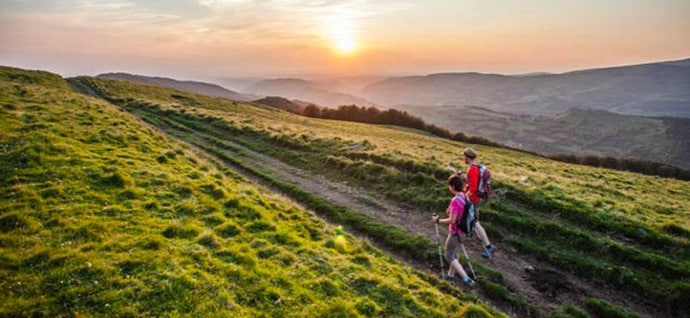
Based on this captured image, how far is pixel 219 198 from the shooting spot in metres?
13.3

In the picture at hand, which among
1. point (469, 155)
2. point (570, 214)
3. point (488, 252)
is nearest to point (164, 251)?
point (469, 155)

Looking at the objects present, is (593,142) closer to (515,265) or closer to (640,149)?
(640,149)

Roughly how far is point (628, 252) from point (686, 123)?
818ft

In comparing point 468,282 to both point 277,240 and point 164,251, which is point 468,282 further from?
point 164,251

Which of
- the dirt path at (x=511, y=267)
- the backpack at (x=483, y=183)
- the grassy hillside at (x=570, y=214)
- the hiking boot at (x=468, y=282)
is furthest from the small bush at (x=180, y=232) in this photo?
the grassy hillside at (x=570, y=214)

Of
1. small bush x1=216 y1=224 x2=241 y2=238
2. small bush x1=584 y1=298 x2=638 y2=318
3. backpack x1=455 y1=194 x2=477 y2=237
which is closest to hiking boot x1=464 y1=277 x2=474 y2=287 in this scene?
backpack x1=455 y1=194 x2=477 y2=237

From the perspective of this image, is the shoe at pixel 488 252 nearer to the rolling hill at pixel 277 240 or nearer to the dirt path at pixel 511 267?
the dirt path at pixel 511 267

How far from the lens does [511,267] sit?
12031 millimetres

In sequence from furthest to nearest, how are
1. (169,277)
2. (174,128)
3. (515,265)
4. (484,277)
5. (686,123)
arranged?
(686,123)
(174,128)
(515,265)
(484,277)
(169,277)

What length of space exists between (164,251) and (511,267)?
11.4 metres

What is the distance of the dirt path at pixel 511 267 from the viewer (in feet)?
33.9

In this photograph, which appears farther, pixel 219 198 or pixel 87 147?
pixel 87 147

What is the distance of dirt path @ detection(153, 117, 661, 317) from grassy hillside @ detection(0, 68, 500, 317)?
8.41ft

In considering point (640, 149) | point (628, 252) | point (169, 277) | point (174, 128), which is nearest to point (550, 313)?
point (628, 252)
